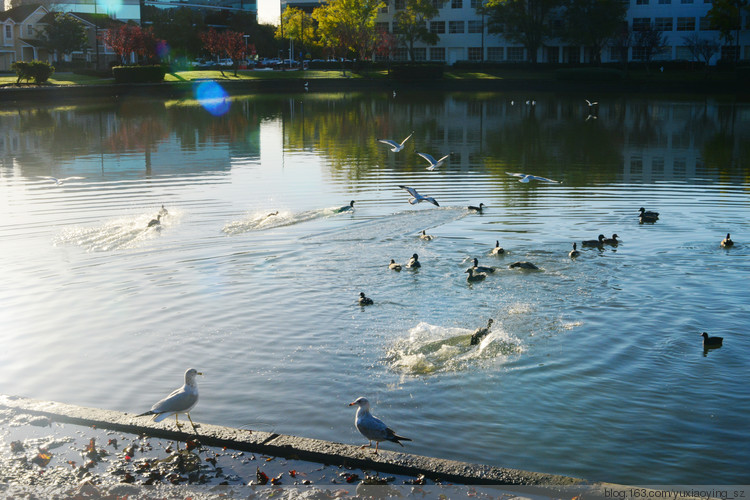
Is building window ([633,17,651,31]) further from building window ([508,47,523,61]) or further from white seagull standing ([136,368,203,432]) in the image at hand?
white seagull standing ([136,368,203,432])

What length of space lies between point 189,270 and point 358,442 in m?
8.73

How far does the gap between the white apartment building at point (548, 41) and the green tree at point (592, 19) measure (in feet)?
26.1

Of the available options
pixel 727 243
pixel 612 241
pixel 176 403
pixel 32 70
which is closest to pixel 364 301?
pixel 176 403

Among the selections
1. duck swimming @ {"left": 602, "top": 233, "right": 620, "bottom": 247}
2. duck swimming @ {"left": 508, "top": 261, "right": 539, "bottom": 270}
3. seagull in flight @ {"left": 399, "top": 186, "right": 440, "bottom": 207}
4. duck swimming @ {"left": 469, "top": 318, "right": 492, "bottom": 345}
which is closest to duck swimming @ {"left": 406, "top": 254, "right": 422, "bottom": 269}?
duck swimming @ {"left": 508, "top": 261, "right": 539, "bottom": 270}

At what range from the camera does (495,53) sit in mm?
123312

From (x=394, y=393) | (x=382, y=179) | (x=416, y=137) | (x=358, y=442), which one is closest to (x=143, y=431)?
(x=358, y=442)

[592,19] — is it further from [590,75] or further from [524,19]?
[590,75]

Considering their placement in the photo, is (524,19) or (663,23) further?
(663,23)

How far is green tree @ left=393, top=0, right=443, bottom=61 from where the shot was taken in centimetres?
11588

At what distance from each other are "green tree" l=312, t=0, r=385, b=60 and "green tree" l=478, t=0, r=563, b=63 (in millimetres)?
17164

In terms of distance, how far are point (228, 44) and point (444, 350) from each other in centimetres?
10547

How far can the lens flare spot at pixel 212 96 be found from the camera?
7150 cm

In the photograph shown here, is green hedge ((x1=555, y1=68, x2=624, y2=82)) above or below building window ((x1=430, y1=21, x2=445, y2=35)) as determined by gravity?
below

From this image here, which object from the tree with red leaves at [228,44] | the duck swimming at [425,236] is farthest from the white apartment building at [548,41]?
the duck swimming at [425,236]
